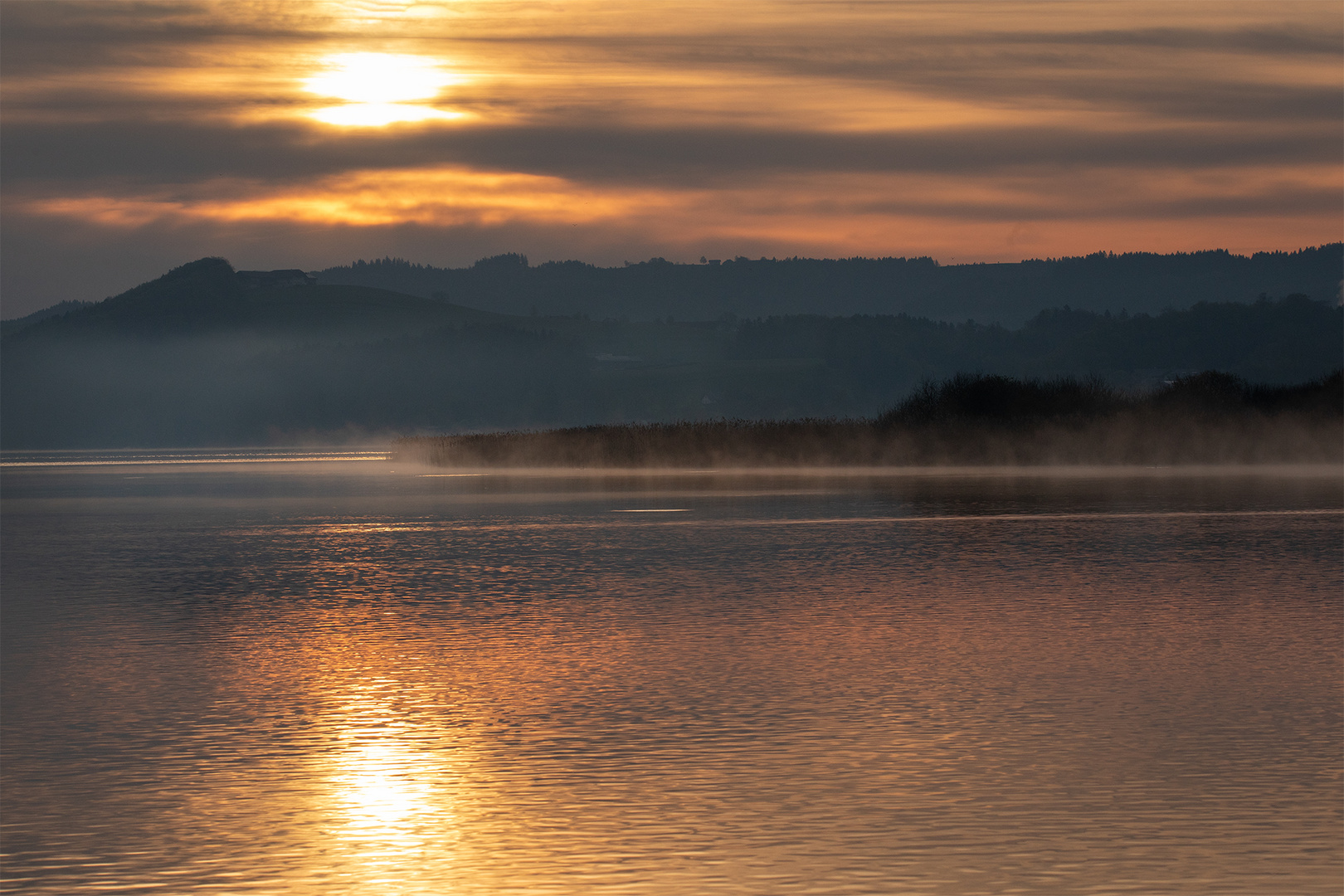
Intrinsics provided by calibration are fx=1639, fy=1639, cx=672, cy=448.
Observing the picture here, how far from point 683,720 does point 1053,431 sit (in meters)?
56.2

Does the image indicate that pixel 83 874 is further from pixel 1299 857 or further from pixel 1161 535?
pixel 1161 535

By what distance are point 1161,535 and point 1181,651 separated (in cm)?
1614

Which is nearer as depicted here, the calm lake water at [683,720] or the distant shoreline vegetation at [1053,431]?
the calm lake water at [683,720]

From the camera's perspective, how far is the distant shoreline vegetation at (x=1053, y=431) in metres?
66.1

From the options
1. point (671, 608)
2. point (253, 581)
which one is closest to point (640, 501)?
point (253, 581)

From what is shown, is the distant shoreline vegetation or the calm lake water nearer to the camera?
the calm lake water

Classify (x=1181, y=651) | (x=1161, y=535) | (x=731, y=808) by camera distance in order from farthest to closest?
(x=1161, y=535)
(x=1181, y=651)
(x=731, y=808)

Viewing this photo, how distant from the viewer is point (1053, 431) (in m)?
67.2

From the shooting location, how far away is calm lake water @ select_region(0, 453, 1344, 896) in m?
9.30

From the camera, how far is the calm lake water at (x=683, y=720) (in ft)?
30.5

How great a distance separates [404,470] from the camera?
84.9m

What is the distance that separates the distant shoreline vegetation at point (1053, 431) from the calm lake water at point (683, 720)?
37.0m

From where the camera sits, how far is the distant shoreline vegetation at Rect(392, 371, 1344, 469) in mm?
66062

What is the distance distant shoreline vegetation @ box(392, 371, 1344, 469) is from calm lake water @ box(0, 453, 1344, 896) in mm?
37003
